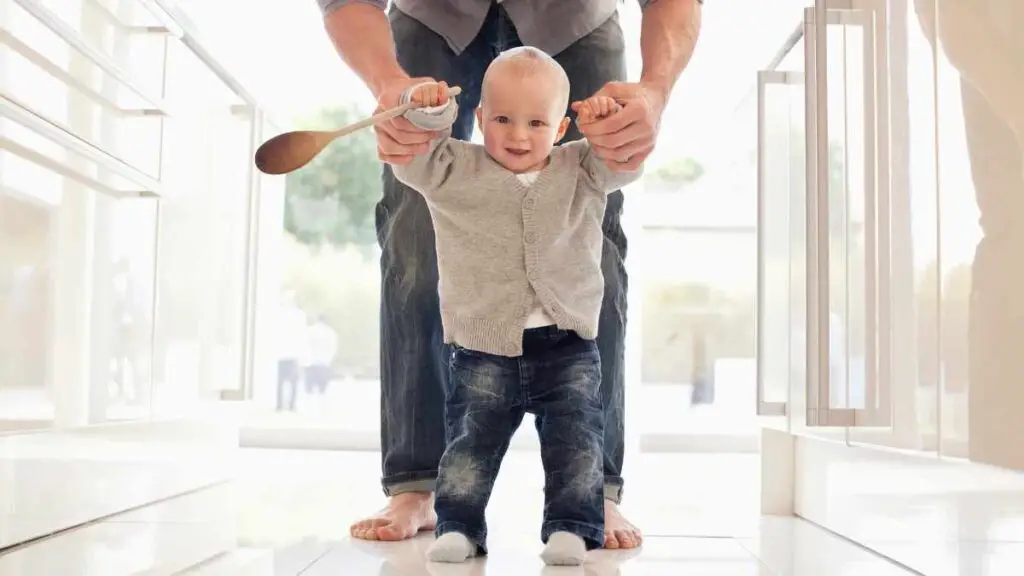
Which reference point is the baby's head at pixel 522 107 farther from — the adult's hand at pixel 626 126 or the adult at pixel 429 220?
the adult at pixel 429 220

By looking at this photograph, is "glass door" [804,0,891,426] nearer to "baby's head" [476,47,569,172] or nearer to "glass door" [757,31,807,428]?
"glass door" [757,31,807,428]

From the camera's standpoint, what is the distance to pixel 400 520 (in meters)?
1.38

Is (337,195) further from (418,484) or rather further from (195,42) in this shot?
(418,484)

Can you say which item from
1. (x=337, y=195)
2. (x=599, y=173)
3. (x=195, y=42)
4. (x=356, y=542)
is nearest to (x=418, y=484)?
(x=356, y=542)

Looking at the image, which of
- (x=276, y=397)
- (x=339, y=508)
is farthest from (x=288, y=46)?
(x=339, y=508)

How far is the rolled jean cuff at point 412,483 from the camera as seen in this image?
1.42 m

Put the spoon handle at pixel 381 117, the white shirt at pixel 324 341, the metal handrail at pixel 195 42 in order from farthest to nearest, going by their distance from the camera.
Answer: the white shirt at pixel 324 341, the metal handrail at pixel 195 42, the spoon handle at pixel 381 117

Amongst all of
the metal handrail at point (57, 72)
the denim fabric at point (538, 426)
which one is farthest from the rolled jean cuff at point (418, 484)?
the metal handrail at point (57, 72)

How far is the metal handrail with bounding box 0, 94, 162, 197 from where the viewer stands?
3.91 ft

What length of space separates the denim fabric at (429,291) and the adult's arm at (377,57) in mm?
137

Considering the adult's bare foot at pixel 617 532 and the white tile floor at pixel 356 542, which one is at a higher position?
the adult's bare foot at pixel 617 532

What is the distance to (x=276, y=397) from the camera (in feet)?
10.9

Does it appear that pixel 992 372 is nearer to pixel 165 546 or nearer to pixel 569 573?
pixel 569 573

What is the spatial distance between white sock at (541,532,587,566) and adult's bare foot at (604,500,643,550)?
0.46 feet
